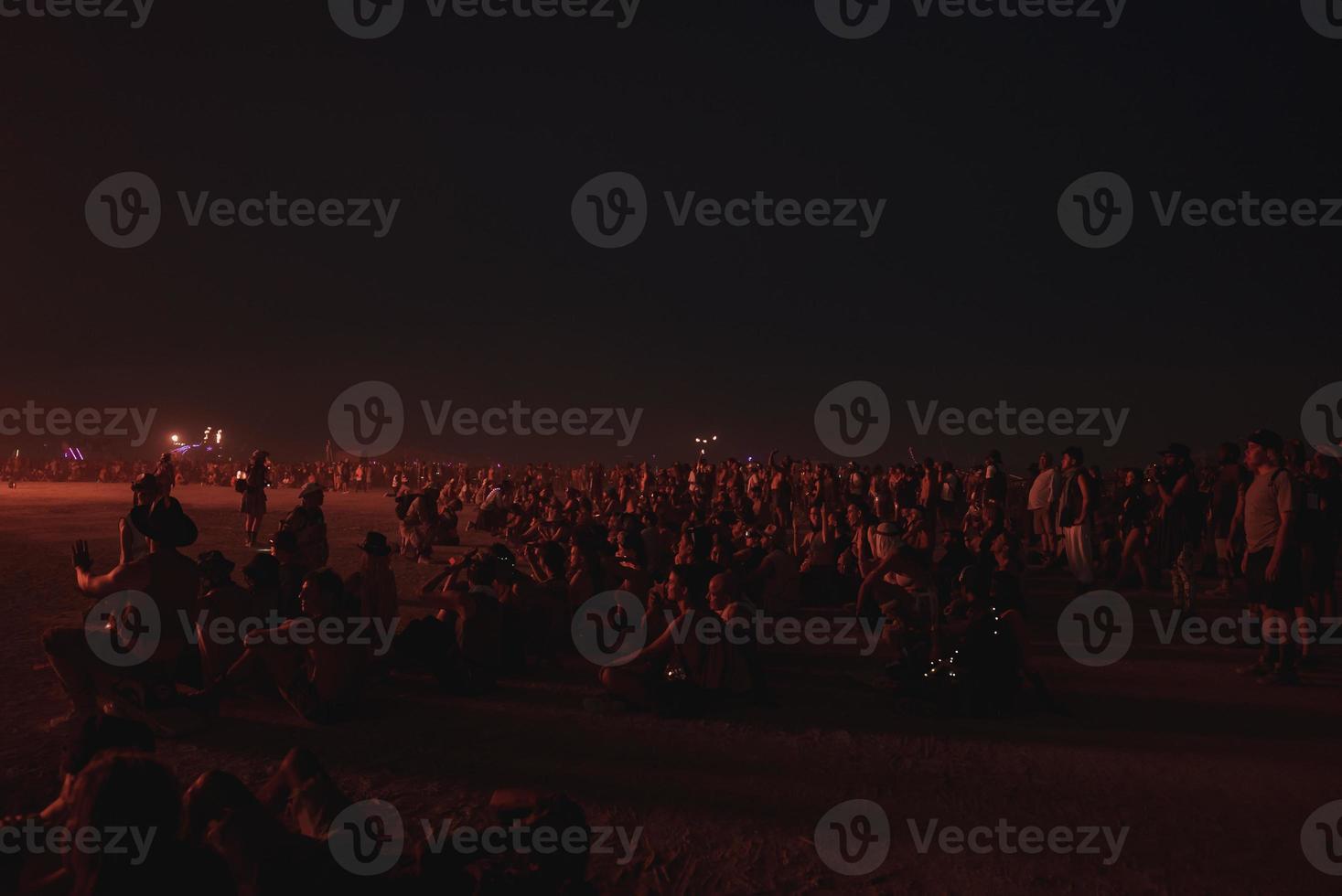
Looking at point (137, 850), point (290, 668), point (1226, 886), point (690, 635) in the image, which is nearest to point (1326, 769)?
point (1226, 886)

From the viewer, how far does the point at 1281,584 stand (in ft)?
22.8

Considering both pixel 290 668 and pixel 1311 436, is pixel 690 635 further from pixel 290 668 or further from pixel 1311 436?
pixel 1311 436

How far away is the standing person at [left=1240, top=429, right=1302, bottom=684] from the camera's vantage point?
272 inches

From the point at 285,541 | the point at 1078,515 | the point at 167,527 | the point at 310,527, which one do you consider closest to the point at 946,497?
the point at 1078,515

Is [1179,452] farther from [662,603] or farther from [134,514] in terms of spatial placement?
[134,514]

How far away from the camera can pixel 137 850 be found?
2.30 metres

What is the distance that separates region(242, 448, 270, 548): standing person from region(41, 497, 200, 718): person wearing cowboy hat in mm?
10216

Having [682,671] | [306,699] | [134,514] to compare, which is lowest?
[306,699]

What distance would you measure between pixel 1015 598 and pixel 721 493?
554 inches

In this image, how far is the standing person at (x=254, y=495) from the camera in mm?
15562

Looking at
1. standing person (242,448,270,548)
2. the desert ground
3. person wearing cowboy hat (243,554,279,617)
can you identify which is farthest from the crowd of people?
standing person (242,448,270,548)

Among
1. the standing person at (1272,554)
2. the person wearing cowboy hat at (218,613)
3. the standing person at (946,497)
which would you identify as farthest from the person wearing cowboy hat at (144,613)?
the standing person at (946,497)

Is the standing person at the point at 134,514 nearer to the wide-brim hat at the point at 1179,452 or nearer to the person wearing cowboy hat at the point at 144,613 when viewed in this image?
the person wearing cowboy hat at the point at 144,613

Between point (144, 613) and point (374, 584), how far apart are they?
184 cm
